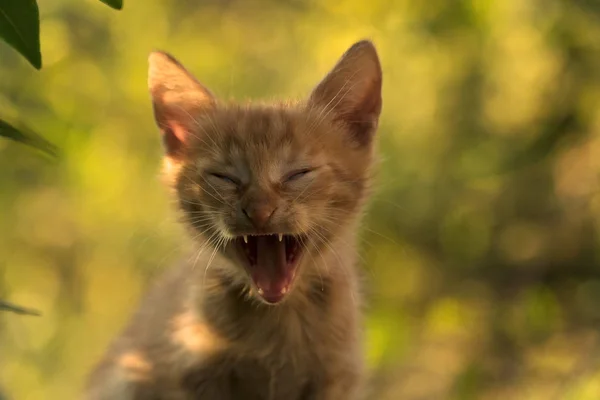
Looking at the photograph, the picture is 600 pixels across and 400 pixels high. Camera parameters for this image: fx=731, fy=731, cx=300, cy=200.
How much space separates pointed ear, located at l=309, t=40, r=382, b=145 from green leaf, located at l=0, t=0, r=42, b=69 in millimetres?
555

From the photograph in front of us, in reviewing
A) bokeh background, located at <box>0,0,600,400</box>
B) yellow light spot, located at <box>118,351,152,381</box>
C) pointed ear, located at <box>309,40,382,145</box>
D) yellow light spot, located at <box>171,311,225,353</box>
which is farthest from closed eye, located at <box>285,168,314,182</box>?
bokeh background, located at <box>0,0,600,400</box>

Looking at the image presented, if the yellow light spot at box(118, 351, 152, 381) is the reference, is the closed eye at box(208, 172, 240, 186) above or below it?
above

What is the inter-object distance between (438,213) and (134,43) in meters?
0.85

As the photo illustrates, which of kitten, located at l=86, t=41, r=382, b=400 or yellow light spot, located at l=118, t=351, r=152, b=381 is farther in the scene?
yellow light spot, located at l=118, t=351, r=152, b=381

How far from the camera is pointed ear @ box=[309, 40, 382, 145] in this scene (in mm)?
1025

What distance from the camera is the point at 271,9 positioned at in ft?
5.96

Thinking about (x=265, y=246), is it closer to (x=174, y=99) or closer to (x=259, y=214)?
(x=259, y=214)

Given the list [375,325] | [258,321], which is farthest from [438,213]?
[258,321]

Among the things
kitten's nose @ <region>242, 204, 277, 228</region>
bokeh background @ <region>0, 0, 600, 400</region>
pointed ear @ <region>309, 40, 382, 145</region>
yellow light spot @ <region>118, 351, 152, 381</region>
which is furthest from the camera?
bokeh background @ <region>0, 0, 600, 400</region>

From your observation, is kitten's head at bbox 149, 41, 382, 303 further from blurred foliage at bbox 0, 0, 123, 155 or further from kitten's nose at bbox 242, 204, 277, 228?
blurred foliage at bbox 0, 0, 123, 155

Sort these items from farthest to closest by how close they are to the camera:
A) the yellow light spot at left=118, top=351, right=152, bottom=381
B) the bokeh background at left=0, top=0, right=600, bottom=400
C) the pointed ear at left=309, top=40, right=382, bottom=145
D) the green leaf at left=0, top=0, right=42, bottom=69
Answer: the bokeh background at left=0, top=0, right=600, bottom=400, the yellow light spot at left=118, top=351, right=152, bottom=381, the pointed ear at left=309, top=40, right=382, bottom=145, the green leaf at left=0, top=0, right=42, bottom=69

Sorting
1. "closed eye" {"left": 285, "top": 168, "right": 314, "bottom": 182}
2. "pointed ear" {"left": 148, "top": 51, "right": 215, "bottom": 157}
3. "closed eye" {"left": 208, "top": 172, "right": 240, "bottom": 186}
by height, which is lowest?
"closed eye" {"left": 208, "top": 172, "right": 240, "bottom": 186}

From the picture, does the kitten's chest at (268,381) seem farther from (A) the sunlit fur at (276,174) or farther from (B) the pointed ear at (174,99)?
(B) the pointed ear at (174,99)

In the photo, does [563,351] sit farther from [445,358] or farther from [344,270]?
[344,270]
